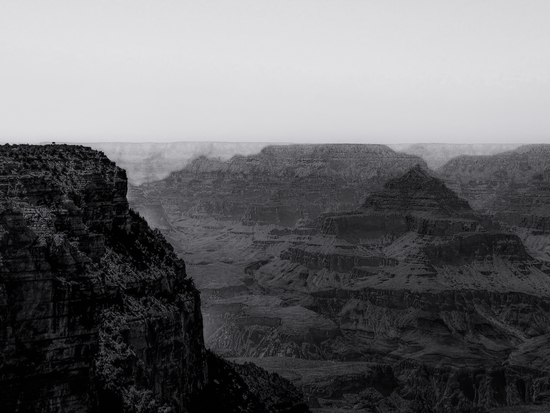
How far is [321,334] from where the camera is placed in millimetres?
123625

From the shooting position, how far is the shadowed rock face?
10050 centimetres

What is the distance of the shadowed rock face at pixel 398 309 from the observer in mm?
100500

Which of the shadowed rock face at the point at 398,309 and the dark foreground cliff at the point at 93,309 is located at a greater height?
the dark foreground cliff at the point at 93,309

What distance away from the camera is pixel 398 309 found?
146000 mm

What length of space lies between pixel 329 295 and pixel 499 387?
57935 mm

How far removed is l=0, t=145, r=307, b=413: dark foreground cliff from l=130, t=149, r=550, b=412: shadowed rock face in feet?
120

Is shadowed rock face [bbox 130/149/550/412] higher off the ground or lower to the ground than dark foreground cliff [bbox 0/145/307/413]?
lower

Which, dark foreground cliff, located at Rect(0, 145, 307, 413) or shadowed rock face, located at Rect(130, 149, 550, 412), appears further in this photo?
shadowed rock face, located at Rect(130, 149, 550, 412)

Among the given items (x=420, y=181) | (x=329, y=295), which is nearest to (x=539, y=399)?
(x=329, y=295)

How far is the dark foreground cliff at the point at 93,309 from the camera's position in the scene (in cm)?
2294

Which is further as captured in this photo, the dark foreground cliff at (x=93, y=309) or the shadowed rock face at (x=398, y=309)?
the shadowed rock face at (x=398, y=309)

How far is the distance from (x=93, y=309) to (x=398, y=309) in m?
126

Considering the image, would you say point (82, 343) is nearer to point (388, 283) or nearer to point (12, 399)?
point (12, 399)

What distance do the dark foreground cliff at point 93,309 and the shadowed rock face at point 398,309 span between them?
3667cm
